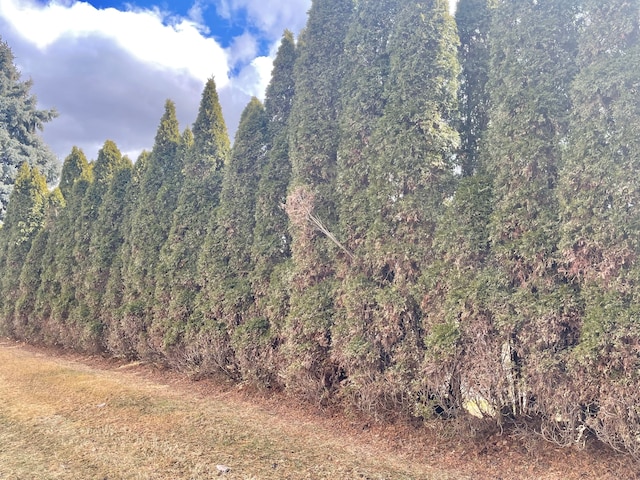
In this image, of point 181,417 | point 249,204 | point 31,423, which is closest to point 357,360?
point 181,417

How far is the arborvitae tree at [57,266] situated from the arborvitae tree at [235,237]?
6.64m

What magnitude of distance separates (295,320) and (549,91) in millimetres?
4455

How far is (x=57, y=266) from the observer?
12812 mm

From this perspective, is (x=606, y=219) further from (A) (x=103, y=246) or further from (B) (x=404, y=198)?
(A) (x=103, y=246)

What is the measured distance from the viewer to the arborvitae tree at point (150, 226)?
31.1ft

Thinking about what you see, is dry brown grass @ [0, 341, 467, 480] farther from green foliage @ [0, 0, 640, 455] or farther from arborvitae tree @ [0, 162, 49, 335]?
arborvitae tree @ [0, 162, 49, 335]

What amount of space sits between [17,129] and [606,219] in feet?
107

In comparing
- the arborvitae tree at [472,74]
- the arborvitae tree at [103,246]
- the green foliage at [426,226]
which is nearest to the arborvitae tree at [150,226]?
the green foliage at [426,226]

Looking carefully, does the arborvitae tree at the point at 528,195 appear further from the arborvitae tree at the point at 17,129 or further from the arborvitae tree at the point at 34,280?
the arborvitae tree at the point at 17,129

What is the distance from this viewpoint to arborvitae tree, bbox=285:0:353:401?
6105 millimetres

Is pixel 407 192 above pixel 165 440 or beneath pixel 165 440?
above

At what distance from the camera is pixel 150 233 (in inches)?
389

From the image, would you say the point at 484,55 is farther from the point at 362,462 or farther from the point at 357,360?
the point at 362,462

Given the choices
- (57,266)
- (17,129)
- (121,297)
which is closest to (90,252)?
(57,266)
